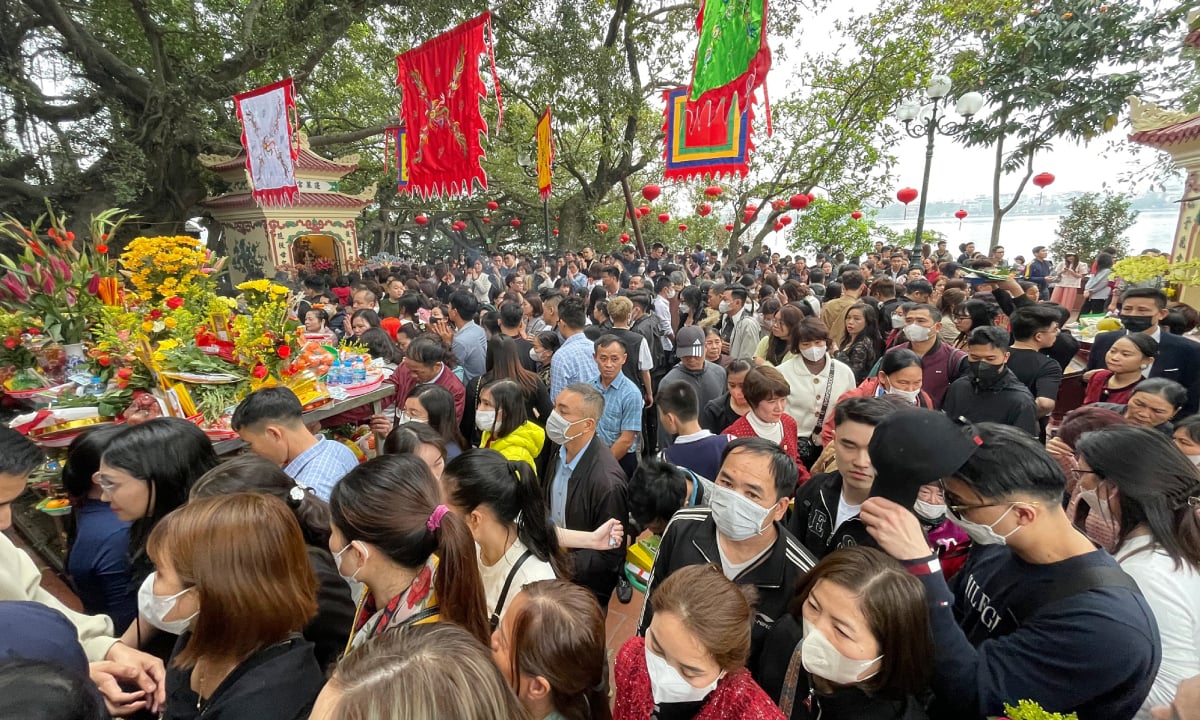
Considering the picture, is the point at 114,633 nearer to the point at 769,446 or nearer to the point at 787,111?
the point at 769,446

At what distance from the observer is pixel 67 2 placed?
12.0 m

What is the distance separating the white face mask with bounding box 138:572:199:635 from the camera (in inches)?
61.1

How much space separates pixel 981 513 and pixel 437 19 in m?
9.89

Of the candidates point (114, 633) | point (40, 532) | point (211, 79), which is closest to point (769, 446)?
point (114, 633)

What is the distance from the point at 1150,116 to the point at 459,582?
38.5 feet

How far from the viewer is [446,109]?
6367mm


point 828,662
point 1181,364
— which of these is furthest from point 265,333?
point 1181,364

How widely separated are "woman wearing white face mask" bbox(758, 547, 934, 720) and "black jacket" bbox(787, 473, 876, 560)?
71 cm

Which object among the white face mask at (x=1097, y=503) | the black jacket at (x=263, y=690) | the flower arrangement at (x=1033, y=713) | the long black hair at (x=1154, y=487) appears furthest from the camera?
the white face mask at (x=1097, y=503)

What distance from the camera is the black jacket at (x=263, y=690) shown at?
1332 mm

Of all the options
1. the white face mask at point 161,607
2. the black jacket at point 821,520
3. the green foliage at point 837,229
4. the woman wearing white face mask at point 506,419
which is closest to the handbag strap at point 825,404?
the black jacket at point 821,520

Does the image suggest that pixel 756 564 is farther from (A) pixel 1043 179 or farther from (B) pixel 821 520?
(A) pixel 1043 179

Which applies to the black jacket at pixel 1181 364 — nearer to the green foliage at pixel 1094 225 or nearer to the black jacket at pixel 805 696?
the black jacket at pixel 805 696

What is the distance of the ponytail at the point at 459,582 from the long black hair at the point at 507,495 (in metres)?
0.32
